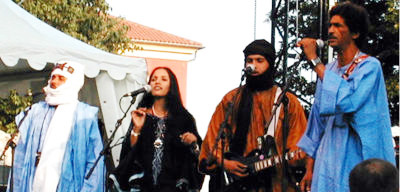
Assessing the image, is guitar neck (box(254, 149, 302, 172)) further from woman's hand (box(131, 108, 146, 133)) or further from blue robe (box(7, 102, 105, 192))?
blue robe (box(7, 102, 105, 192))

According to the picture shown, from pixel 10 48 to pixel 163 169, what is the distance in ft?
6.67

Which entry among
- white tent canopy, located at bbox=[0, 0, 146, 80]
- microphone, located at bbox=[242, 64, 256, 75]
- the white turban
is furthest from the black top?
white tent canopy, located at bbox=[0, 0, 146, 80]

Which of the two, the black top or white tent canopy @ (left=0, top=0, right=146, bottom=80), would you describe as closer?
the black top

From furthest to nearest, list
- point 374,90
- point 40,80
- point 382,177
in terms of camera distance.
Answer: point 40,80
point 374,90
point 382,177

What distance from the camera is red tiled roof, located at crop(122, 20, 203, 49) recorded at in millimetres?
39469

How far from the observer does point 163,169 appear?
5.96 metres

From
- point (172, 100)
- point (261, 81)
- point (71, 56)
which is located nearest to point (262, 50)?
point (261, 81)

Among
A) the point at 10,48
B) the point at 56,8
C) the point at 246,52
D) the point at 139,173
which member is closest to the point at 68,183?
the point at 139,173

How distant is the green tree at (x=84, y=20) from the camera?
17.4 m

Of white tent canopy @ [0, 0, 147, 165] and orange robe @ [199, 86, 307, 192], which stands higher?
Answer: white tent canopy @ [0, 0, 147, 165]

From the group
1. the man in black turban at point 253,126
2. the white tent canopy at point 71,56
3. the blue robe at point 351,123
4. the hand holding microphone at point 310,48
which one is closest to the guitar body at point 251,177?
the man in black turban at point 253,126

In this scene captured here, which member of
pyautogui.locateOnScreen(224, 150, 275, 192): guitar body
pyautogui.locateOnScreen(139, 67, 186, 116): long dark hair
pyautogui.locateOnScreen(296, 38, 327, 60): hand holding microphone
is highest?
pyautogui.locateOnScreen(296, 38, 327, 60): hand holding microphone

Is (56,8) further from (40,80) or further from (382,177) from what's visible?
(382,177)

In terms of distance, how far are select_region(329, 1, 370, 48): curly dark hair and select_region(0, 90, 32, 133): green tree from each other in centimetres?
510
